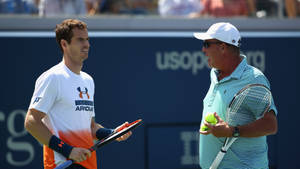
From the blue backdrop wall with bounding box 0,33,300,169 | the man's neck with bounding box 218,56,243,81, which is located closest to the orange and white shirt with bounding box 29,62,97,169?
the man's neck with bounding box 218,56,243,81

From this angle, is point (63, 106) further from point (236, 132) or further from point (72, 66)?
point (236, 132)

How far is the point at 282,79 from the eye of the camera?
280 inches

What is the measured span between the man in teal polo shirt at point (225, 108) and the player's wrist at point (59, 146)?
1014 millimetres

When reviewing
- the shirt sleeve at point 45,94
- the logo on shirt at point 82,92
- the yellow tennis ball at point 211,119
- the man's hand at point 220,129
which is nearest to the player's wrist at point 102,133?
the logo on shirt at point 82,92

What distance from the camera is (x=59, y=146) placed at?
3.68 metres

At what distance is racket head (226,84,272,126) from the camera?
3.68 meters

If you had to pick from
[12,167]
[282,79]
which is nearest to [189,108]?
[282,79]

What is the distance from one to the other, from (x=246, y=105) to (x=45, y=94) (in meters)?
1.51

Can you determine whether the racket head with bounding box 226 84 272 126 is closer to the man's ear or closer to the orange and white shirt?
the orange and white shirt

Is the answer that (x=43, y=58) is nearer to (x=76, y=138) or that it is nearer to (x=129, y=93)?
(x=129, y=93)

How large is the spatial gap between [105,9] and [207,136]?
12.4 feet

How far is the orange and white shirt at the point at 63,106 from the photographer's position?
3.77 m

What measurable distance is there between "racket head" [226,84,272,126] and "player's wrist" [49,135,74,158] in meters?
1.25

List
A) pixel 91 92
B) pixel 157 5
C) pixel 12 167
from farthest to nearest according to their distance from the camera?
pixel 157 5 < pixel 12 167 < pixel 91 92
